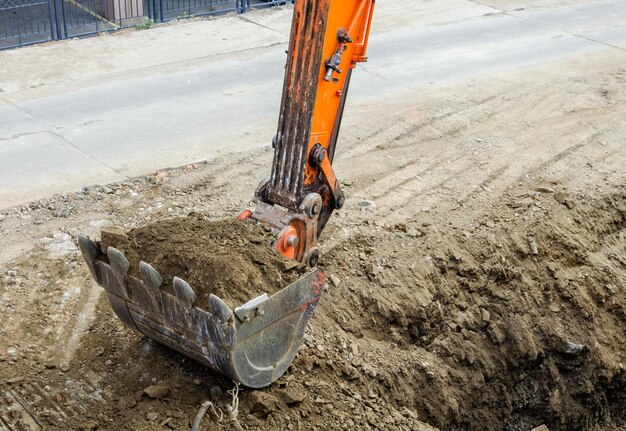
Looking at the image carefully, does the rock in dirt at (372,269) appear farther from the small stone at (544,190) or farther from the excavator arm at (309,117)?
the small stone at (544,190)

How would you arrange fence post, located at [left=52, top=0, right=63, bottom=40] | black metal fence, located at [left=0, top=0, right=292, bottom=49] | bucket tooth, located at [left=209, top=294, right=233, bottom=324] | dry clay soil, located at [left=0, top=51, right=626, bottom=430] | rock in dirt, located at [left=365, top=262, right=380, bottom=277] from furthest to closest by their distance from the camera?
1. black metal fence, located at [left=0, top=0, right=292, bottom=49]
2. fence post, located at [left=52, top=0, right=63, bottom=40]
3. rock in dirt, located at [left=365, top=262, right=380, bottom=277]
4. dry clay soil, located at [left=0, top=51, right=626, bottom=430]
5. bucket tooth, located at [left=209, top=294, right=233, bottom=324]

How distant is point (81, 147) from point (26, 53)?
14.4ft

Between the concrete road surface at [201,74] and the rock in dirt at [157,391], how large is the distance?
3764mm

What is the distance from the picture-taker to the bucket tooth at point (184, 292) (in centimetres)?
531

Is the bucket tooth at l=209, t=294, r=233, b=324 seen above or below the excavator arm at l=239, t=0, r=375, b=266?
below

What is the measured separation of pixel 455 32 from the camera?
15570mm

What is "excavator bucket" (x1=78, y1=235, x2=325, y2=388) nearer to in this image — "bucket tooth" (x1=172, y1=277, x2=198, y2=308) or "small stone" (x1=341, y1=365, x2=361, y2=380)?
"bucket tooth" (x1=172, y1=277, x2=198, y2=308)

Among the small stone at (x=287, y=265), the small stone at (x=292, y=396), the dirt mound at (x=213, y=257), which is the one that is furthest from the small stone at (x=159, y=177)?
the small stone at (x=292, y=396)

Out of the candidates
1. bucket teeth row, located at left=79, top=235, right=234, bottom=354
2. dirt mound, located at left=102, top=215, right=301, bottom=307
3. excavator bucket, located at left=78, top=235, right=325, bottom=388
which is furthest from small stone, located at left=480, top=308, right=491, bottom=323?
bucket teeth row, located at left=79, top=235, right=234, bottom=354

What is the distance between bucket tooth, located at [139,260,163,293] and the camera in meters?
5.48

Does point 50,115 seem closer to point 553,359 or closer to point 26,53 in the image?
point 26,53

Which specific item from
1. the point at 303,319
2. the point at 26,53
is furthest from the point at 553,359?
the point at 26,53

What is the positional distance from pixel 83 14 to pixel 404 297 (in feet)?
35.3

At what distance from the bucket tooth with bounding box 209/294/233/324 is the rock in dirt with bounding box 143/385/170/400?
94cm
